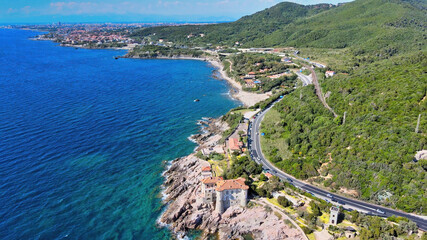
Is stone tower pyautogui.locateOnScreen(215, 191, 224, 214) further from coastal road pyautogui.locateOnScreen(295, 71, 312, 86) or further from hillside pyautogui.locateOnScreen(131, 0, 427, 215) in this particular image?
coastal road pyautogui.locateOnScreen(295, 71, 312, 86)

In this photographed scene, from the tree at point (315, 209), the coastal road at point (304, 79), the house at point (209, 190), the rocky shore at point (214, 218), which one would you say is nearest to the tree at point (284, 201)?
the rocky shore at point (214, 218)

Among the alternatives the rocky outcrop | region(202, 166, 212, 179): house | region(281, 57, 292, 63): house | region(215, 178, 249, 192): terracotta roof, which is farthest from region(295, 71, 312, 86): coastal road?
region(215, 178, 249, 192): terracotta roof

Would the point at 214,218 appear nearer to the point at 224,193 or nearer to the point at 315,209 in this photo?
the point at 224,193

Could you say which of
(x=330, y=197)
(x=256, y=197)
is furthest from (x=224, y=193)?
(x=330, y=197)

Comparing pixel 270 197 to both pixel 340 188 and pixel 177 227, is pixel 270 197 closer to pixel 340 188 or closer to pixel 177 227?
pixel 340 188

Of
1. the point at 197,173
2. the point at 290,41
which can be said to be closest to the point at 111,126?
the point at 197,173
